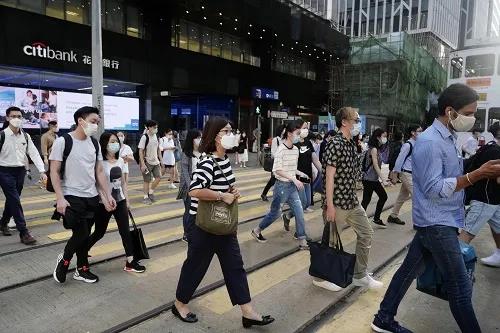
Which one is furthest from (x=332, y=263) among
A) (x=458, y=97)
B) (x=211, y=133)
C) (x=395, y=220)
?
(x=395, y=220)

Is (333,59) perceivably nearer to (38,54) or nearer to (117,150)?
(38,54)

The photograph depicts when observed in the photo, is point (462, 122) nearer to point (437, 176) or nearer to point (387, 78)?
point (437, 176)

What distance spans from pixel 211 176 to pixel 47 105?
603 inches

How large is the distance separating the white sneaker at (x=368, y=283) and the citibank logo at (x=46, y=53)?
15.6m

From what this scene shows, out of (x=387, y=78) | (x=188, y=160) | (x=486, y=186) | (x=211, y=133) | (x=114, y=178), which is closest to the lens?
(x=211, y=133)

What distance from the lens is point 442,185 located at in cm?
273

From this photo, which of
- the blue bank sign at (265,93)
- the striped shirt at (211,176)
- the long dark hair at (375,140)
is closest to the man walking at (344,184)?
the striped shirt at (211,176)

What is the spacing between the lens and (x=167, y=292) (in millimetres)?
4086

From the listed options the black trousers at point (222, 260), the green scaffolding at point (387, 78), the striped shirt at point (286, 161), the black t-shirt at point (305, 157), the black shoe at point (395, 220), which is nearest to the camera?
the black trousers at point (222, 260)

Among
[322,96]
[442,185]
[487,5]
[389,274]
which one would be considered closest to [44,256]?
[389,274]

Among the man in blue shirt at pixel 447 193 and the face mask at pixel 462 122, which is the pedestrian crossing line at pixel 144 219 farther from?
the face mask at pixel 462 122

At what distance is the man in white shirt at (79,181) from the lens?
13.1 feet

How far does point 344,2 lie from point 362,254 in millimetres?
65748

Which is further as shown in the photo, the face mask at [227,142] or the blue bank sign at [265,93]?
the blue bank sign at [265,93]
